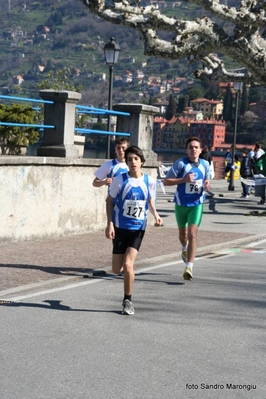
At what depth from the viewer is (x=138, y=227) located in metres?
9.10

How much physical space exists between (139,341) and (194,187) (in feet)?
13.4

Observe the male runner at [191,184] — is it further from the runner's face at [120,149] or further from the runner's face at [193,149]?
the runner's face at [120,149]

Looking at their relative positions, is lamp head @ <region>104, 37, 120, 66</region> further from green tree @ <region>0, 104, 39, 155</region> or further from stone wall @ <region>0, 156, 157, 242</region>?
stone wall @ <region>0, 156, 157, 242</region>

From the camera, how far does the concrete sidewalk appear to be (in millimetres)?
10945

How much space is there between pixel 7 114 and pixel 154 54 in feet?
50.5

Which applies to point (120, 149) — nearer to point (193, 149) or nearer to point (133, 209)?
point (193, 149)

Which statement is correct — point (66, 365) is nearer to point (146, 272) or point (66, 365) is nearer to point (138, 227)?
point (138, 227)

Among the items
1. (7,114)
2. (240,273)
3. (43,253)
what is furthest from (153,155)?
(240,273)

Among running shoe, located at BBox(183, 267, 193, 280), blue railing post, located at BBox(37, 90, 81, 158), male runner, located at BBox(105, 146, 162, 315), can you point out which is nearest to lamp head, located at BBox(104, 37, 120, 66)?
blue railing post, located at BBox(37, 90, 81, 158)

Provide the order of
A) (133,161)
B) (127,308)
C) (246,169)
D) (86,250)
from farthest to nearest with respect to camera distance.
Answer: (246,169), (86,250), (133,161), (127,308)

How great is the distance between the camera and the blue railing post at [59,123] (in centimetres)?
1550

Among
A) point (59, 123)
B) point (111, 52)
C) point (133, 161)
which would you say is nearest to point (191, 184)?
point (133, 161)

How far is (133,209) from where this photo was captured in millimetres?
9102

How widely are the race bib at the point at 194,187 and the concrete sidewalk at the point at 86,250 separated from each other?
1448mm
